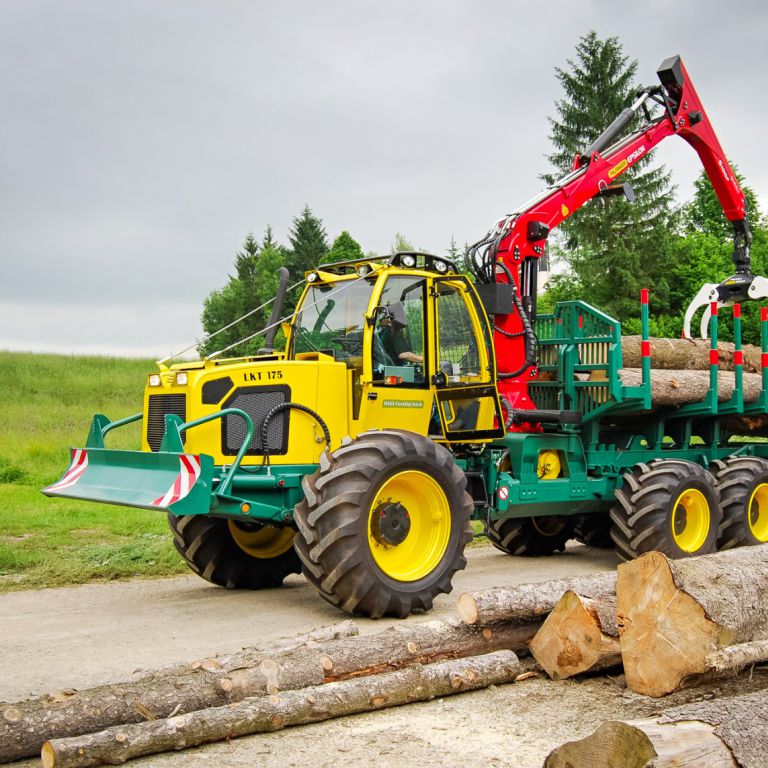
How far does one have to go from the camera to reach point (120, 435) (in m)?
22.8

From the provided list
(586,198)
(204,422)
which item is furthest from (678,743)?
(586,198)

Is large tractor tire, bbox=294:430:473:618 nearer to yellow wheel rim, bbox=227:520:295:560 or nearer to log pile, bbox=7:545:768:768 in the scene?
log pile, bbox=7:545:768:768

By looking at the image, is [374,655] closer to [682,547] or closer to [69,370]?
[682,547]

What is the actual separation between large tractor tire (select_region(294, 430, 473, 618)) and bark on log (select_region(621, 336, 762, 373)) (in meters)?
3.48

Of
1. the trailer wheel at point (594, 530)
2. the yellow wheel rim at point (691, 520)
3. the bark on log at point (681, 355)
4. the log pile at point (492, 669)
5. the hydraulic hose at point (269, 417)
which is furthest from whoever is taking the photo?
the trailer wheel at point (594, 530)

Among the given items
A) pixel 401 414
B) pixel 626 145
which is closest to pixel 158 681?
pixel 401 414

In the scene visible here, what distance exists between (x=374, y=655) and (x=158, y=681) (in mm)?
1269

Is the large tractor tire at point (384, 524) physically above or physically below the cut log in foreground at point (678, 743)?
above

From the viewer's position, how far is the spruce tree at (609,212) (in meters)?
36.4

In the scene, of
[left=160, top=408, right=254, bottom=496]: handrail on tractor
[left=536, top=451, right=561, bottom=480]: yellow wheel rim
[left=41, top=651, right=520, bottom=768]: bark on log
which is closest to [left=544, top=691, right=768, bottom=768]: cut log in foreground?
[left=41, top=651, right=520, bottom=768]: bark on log

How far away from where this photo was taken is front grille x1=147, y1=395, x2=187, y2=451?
28.5ft

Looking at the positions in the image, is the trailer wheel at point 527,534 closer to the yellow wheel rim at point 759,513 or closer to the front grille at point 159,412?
the yellow wheel rim at point 759,513

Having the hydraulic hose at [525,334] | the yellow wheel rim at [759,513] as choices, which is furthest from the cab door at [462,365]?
the yellow wheel rim at [759,513]

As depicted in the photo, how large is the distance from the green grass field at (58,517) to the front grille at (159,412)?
187cm
